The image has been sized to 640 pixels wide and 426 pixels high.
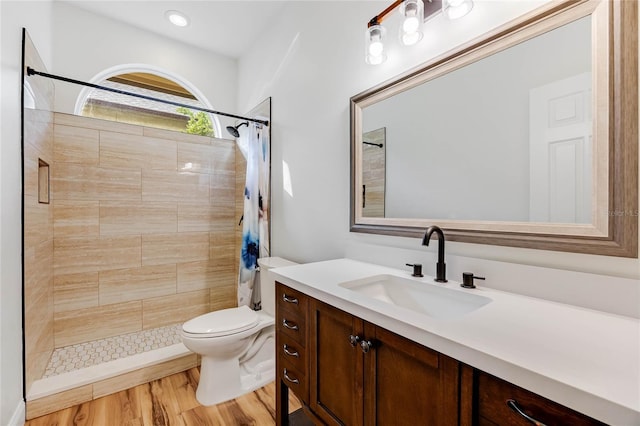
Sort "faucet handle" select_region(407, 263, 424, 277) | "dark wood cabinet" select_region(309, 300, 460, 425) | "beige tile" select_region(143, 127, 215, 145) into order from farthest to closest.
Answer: "beige tile" select_region(143, 127, 215, 145) < "faucet handle" select_region(407, 263, 424, 277) < "dark wood cabinet" select_region(309, 300, 460, 425)

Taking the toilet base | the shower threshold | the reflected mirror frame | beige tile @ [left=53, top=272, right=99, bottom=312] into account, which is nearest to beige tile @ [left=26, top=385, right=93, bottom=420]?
the shower threshold

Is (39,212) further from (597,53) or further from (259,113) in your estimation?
(597,53)

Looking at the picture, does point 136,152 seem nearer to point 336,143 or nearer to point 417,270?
point 336,143

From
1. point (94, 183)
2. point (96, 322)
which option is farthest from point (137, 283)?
point (94, 183)

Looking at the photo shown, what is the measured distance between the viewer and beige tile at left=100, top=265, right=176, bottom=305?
2420 millimetres

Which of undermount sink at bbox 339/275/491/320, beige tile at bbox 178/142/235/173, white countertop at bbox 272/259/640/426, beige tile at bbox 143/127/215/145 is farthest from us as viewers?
beige tile at bbox 178/142/235/173

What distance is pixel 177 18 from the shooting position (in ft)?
8.00

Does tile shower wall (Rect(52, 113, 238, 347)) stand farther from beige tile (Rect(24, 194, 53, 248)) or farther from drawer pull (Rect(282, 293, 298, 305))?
drawer pull (Rect(282, 293, 298, 305))

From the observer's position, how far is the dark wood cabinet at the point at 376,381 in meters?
0.59

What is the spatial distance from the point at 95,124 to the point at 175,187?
78 centimetres

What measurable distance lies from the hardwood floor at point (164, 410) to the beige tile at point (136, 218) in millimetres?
1285

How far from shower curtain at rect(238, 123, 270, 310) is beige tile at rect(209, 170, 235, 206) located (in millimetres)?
668

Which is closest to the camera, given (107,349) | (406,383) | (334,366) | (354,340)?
(406,383)

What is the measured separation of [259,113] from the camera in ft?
8.65
